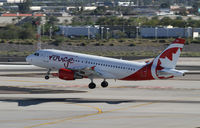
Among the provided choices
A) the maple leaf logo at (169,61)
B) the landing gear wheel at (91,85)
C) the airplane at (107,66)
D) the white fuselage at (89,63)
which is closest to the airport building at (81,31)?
the white fuselage at (89,63)

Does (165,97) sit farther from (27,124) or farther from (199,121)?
(27,124)

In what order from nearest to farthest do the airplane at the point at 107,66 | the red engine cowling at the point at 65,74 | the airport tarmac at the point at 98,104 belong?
the airport tarmac at the point at 98,104 → the airplane at the point at 107,66 → the red engine cowling at the point at 65,74

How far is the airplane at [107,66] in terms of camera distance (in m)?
59.0

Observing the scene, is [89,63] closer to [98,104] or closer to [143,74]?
[143,74]

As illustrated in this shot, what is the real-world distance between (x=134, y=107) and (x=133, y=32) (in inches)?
5117

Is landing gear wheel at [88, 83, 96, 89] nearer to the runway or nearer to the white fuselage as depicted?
the runway

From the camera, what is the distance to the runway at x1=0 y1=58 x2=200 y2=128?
147 ft

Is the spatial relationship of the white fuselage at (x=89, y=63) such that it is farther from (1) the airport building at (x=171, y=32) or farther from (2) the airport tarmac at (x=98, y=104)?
(1) the airport building at (x=171, y=32)

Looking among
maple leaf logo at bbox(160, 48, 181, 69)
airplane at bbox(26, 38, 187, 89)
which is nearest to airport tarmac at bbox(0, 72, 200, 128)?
airplane at bbox(26, 38, 187, 89)

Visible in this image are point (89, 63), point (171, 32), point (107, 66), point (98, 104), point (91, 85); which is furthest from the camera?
point (171, 32)

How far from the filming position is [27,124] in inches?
1722

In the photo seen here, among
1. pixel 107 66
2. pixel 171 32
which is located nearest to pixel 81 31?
pixel 171 32

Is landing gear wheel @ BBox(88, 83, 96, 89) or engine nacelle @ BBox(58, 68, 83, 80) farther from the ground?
engine nacelle @ BBox(58, 68, 83, 80)

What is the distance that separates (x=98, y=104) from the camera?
→ 5438cm
